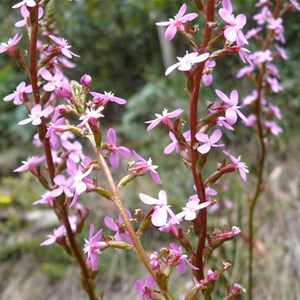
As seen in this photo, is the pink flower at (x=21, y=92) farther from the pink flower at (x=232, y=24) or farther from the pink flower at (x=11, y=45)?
the pink flower at (x=232, y=24)

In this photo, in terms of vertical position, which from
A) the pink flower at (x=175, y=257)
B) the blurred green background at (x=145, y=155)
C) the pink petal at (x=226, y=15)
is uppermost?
the pink petal at (x=226, y=15)

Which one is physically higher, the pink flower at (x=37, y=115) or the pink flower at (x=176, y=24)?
the pink flower at (x=176, y=24)

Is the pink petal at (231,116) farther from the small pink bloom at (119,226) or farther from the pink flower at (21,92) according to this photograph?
the pink flower at (21,92)

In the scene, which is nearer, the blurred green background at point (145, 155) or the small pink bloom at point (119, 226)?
the small pink bloom at point (119, 226)

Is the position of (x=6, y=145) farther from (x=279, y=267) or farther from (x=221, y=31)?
(x=221, y=31)

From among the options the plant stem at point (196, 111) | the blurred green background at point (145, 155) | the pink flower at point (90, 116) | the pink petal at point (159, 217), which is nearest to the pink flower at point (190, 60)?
the plant stem at point (196, 111)

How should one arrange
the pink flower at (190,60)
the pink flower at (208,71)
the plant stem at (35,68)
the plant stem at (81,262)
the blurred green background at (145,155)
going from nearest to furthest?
the pink flower at (190,60) → the pink flower at (208,71) → the plant stem at (35,68) → the plant stem at (81,262) → the blurred green background at (145,155)

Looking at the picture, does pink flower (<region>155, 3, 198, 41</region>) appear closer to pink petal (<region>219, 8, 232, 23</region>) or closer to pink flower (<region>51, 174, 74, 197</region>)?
pink petal (<region>219, 8, 232, 23</region>)

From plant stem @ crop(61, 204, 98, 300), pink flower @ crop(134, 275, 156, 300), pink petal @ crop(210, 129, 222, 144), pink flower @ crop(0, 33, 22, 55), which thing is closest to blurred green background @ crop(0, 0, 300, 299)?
plant stem @ crop(61, 204, 98, 300)

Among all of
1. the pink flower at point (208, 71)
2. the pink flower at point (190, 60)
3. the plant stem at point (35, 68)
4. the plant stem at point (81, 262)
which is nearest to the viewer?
the pink flower at point (190, 60)

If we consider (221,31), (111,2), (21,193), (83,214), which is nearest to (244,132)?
(21,193)
